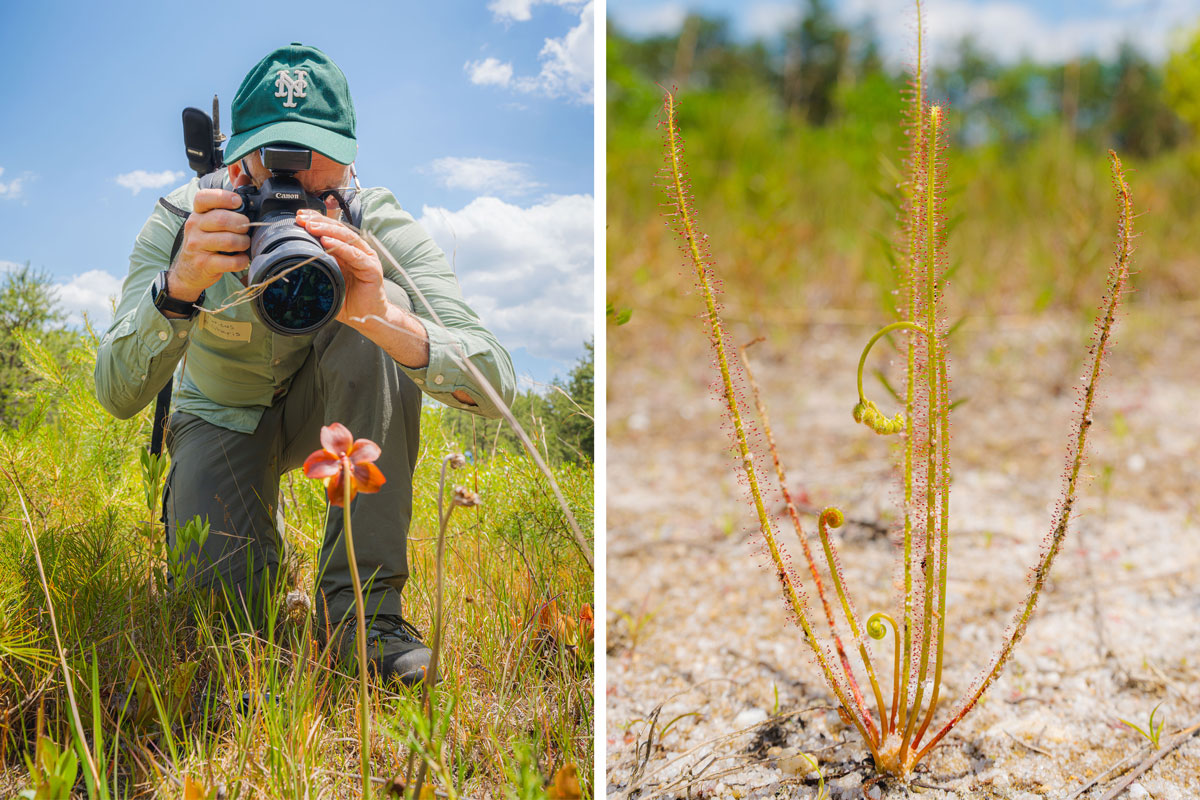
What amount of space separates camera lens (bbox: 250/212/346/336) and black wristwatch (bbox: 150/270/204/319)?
12 cm

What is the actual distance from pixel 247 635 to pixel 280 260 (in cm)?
41

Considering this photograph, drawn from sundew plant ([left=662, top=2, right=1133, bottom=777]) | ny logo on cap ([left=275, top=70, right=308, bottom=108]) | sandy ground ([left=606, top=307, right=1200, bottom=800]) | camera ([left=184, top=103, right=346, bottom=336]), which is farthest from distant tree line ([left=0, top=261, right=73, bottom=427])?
sandy ground ([left=606, top=307, right=1200, bottom=800])

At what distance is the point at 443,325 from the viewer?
3.37 ft

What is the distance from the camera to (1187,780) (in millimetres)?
1037

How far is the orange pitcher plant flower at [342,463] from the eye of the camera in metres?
0.74

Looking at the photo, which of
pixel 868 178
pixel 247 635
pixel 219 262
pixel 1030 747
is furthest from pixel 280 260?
pixel 868 178

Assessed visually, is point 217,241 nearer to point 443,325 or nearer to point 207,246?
point 207,246

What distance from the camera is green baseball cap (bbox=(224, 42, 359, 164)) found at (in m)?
0.96

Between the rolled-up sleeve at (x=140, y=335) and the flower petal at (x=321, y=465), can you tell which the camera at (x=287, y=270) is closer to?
the rolled-up sleeve at (x=140, y=335)

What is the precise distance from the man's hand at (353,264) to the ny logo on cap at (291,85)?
0.44 feet

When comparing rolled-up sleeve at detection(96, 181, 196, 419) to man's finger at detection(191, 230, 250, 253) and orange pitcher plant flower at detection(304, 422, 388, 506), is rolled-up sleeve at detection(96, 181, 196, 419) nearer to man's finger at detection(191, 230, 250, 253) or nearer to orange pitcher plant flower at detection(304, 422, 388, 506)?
man's finger at detection(191, 230, 250, 253)

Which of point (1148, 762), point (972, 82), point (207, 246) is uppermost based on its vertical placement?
point (972, 82)

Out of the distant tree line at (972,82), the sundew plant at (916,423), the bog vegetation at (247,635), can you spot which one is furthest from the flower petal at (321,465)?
the distant tree line at (972,82)

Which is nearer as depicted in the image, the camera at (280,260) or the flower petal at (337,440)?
the flower petal at (337,440)
